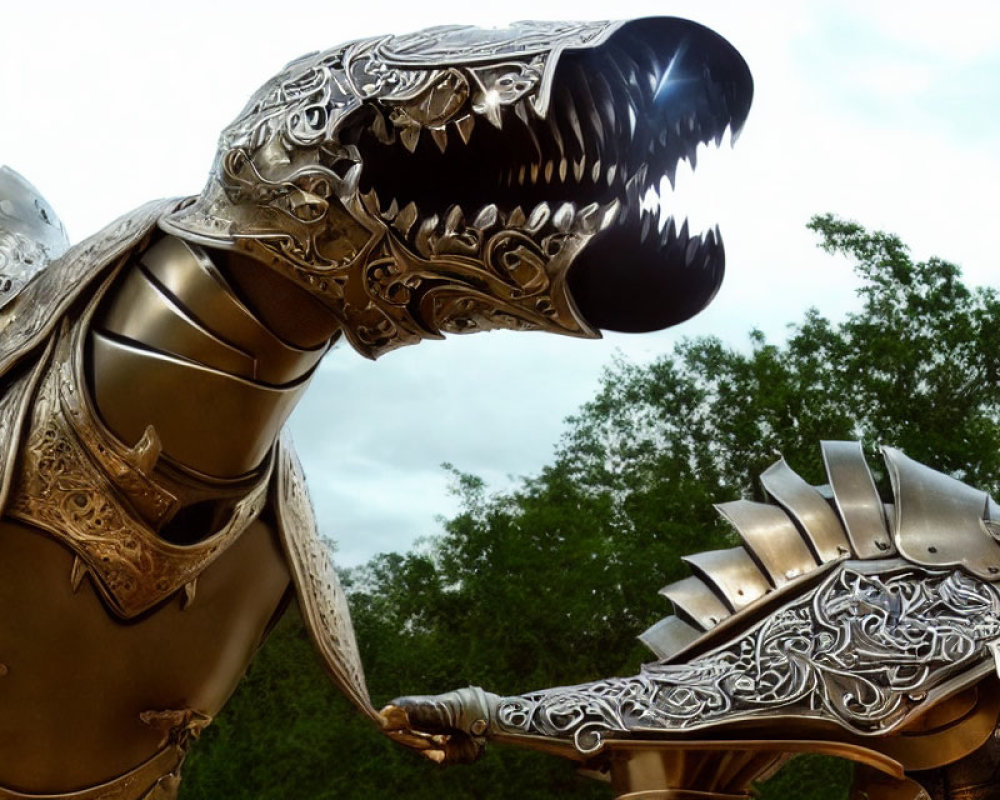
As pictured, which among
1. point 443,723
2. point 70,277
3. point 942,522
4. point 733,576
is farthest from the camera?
point 733,576

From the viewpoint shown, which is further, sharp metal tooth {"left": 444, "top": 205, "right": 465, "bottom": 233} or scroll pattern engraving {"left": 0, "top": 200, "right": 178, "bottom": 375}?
scroll pattern engraving {"left": 0, "top": 200, "right": 178, "bottom": 375}

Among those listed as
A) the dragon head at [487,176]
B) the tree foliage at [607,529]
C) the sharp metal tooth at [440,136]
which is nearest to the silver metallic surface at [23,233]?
the dragon head at [487,176]

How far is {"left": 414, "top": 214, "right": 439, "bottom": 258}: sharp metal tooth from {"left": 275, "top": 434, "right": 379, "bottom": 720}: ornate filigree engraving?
375 mm

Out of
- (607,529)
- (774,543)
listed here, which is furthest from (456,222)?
(607,529)

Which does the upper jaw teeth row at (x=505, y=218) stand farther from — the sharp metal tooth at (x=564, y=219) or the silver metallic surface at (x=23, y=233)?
the silver metallic surface at (x=23, y=233)

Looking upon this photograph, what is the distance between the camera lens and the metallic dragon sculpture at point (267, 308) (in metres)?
1.17

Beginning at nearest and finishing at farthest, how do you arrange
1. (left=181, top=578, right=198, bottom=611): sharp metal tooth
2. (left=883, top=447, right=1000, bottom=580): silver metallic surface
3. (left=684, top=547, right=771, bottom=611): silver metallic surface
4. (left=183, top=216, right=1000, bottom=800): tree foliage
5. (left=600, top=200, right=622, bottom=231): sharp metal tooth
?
1. (left=600, top=200, right=622, bottom=231): sharp metal tooth
2. (left=181, top=578, right=198, bottom=611): sharp metal tooth
3. (left=883, top=447, right=1000, bottom=580): silver metallic surface
4. (left=684, top=547, right=771, bottom=611): silver metallic surface
5. (left=183, top=216, right=1000, bottom=800): tree foliage

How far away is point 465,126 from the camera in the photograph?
3.84 feet

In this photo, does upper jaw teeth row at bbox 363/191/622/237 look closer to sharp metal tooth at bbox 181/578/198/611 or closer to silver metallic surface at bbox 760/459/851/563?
sharp metal tooth at bbox 181/578/198/611

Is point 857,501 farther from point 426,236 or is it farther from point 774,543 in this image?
point 426,236

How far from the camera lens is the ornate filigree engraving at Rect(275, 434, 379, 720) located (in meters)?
1.47

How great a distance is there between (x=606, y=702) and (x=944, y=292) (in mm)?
3912

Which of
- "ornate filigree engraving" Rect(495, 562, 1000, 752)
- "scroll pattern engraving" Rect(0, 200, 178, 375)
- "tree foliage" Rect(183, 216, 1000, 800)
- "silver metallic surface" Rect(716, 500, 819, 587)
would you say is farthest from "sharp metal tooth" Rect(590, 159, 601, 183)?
"tree foliage" Rect(183, 216, 1000, 800)

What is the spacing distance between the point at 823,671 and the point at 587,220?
1.18 metres
